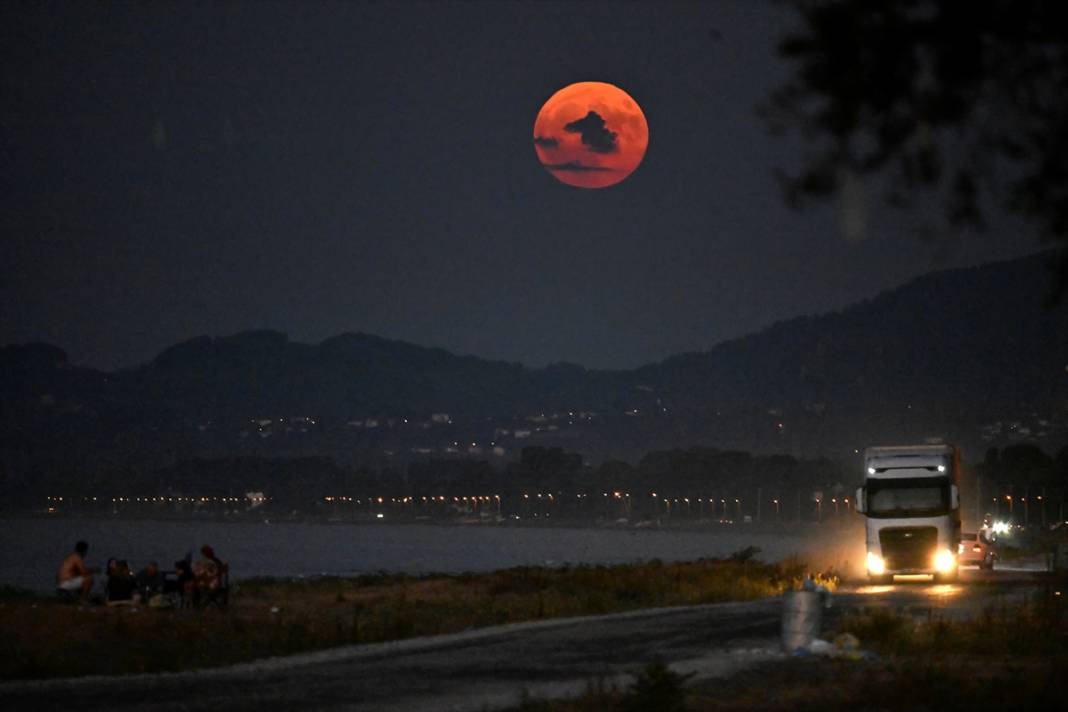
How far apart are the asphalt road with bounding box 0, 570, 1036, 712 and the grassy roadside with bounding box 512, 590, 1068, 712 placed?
109 cm

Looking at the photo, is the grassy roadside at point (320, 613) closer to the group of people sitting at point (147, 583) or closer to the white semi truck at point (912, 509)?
the group of people sitting at point (147, 583)

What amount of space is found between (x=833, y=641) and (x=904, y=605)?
9335 mm

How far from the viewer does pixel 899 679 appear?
62.3 ft

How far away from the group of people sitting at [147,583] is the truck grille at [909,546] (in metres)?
19.5

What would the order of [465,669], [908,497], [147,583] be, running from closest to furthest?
[465,669], [147,583], [908,497]

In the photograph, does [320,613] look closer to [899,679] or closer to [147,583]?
[147,583]

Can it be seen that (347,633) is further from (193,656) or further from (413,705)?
(413,705)

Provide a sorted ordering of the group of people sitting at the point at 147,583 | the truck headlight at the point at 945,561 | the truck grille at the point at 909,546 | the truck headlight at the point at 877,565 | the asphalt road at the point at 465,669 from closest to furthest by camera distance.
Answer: the asphalt road at the point at 465,669
the group of people sitting at the point at 147,583
the truck headlight at the point at 945,561
the truck grille at the point at 909,546
the truck headlight at the point at 877,565

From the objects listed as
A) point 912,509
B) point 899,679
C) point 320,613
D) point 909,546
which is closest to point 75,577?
point 320,613

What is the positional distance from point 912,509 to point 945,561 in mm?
1722

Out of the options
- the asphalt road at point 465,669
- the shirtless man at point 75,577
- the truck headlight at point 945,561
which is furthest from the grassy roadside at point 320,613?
the truck headlight at point 945,561

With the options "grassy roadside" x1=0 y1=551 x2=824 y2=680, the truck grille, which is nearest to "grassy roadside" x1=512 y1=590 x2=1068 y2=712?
"grassy roadside" x1=0 y1=551 x2=824 y2=680

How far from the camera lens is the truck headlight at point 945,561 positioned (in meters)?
43.6

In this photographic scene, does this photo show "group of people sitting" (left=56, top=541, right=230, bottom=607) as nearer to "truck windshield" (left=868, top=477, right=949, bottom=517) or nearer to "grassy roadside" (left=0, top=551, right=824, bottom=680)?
"grassy roadside" (left=0, top=551, right=824, bottom=680)
